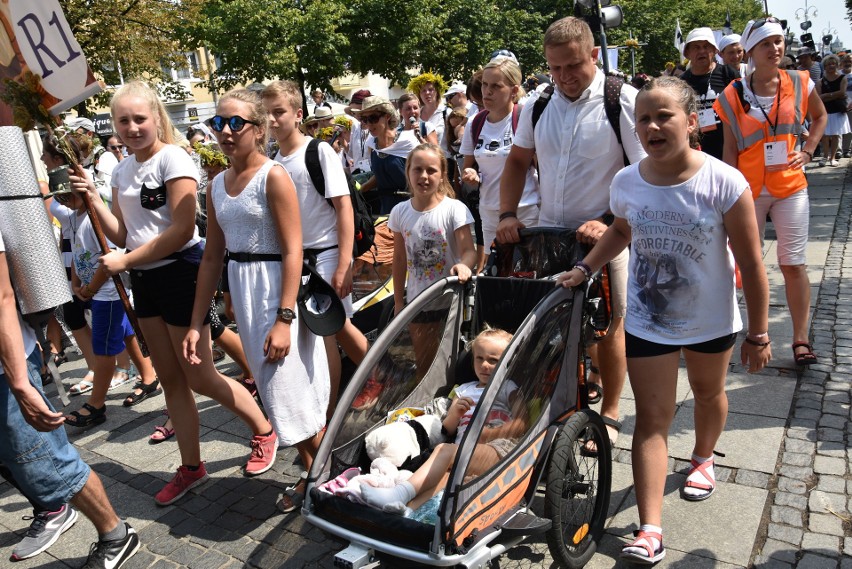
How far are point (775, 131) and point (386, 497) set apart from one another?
360cm

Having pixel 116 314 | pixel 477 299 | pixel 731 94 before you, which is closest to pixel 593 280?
pixel 477 299

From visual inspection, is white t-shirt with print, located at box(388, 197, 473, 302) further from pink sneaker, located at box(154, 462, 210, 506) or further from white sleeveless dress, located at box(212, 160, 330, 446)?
pink sneaker, located at box(154, 462, 210, 506)

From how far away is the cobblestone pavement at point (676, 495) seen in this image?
3.02m

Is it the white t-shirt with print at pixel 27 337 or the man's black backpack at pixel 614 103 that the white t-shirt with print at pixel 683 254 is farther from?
the white t-shirt with print at pixel 27 337

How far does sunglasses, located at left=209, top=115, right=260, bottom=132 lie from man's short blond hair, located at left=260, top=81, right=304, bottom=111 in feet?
2.57

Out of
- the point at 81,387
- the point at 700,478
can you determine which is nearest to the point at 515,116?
the point at 700,478

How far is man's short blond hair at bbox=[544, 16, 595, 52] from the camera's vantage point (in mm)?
3324

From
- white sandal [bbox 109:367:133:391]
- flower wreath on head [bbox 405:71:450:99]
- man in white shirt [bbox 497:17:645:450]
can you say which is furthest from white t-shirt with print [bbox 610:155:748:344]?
flower wreath on head [bbox 405:71:450:99]

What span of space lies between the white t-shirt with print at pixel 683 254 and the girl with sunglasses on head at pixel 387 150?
3.44 meters

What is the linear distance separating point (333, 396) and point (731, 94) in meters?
3.21

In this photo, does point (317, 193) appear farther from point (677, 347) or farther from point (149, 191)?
point (677, 347)

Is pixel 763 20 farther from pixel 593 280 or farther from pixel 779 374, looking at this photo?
pixel 593 280

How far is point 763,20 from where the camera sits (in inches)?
182

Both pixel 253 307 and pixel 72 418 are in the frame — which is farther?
pixel 72 418
